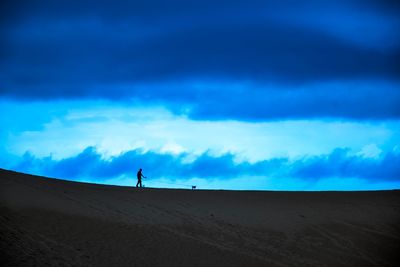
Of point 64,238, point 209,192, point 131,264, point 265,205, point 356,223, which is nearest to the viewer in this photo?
point 131,264

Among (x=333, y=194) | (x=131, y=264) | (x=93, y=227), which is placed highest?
(x=333, y=194)

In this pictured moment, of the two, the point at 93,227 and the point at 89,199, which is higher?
the point at 89,199

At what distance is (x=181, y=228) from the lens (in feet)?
87.1

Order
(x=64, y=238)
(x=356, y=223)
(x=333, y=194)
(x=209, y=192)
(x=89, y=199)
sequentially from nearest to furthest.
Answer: (x=64, y=238) < (x=89, y=199) < (x=356, y=223) < (x=209, y=192) < (x=333, y=194)

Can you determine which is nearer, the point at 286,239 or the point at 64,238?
the point at 64,238

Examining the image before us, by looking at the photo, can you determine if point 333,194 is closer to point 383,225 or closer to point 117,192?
point 383,225

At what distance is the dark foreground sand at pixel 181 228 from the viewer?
21469 mm

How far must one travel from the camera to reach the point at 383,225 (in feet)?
106

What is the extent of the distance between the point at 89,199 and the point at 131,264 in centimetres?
979

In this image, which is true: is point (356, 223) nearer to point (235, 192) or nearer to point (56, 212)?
point (235, 192)

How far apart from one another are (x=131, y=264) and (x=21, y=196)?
9.16m

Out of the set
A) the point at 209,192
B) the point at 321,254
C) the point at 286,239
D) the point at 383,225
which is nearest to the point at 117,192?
the point at 209,192

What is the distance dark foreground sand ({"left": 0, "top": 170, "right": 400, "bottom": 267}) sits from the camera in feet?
70.4

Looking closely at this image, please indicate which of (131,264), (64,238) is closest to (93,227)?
(64,238)
